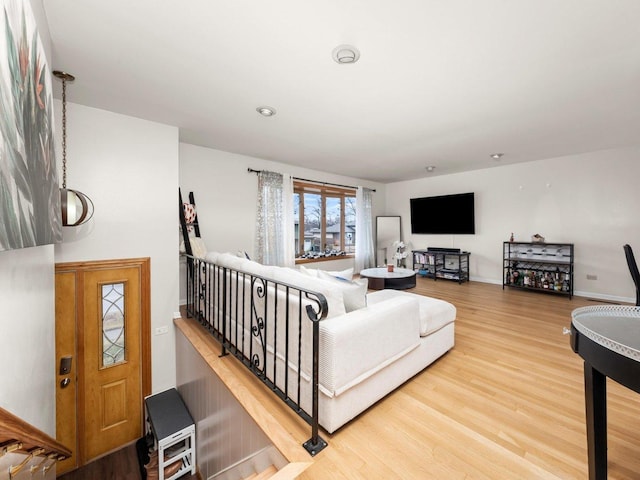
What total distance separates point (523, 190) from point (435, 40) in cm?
486

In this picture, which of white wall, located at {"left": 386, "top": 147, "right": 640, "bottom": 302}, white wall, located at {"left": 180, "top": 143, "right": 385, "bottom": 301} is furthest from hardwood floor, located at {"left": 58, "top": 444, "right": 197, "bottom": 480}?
white wall, located at {"left": 386, "top": 147, "right": 640, "bottom": 302}

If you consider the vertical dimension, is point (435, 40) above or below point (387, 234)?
above

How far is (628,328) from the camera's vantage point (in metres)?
1.26

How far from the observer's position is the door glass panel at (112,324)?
105 inches

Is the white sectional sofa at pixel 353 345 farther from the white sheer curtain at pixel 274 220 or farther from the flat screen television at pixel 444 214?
the flat screen television at pixel 444 214

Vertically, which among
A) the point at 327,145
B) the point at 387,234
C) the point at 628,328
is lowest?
the point at 628,328

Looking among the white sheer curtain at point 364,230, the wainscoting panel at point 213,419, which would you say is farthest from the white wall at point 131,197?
the white sheer curtain at point 364,230

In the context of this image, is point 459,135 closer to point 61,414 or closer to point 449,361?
point 449,361

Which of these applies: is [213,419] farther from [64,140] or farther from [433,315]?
[64,140]

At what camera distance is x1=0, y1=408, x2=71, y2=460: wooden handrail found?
26.2 inches

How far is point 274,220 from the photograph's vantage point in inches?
188

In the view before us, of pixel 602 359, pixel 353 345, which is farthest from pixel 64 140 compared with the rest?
pixel 602 359

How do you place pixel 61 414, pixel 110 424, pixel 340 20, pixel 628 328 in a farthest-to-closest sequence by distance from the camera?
pixel 110 424 → pixel 61 414 → pixel 340 20 → pixel 628 328

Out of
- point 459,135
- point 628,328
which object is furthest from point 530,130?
point 628,328
